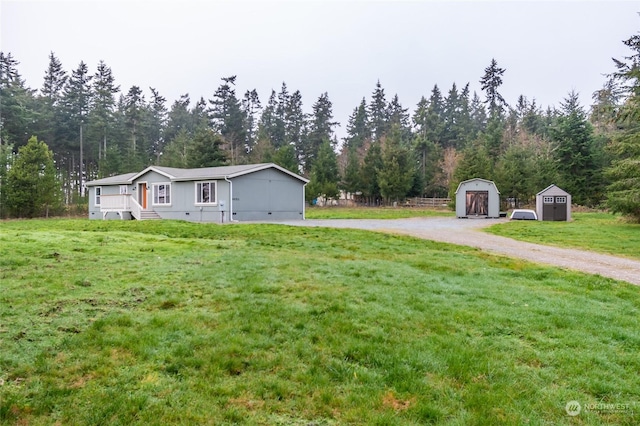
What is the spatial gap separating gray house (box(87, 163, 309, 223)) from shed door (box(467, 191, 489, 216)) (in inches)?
467

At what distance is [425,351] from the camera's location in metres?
3.70

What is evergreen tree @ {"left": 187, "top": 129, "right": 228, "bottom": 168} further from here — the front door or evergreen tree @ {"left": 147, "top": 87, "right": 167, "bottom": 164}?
evergreen tree @ {"left": 147, "top": 87, "right": 167, "bottom": 164}

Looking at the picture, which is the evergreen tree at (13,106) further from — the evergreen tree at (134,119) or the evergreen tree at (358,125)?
the evergreen tree at (358,125)

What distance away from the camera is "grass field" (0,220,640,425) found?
9.04 feet

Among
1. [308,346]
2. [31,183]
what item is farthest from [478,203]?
[31,183]

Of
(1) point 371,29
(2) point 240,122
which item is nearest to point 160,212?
(1) point 371,29

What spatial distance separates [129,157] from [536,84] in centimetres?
6003

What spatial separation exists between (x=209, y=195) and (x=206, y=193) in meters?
0.29

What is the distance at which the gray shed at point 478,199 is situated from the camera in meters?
28.5

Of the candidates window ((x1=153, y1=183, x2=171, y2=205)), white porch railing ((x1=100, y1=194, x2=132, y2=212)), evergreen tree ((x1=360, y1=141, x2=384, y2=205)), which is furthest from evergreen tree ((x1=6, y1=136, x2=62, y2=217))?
evergreen tree ((x1=360, y1=141, x2=384, y2=205))

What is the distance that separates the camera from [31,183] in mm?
26297

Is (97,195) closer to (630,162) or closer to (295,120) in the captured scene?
(630,162)

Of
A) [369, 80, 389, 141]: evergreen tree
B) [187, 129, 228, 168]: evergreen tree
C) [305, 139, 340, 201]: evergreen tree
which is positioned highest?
[369, 80, 389, 141]: evergreen tree

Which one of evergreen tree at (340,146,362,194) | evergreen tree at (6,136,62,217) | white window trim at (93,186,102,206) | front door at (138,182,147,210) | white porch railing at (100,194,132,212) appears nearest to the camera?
white porch railing at (100,194,132,212)
